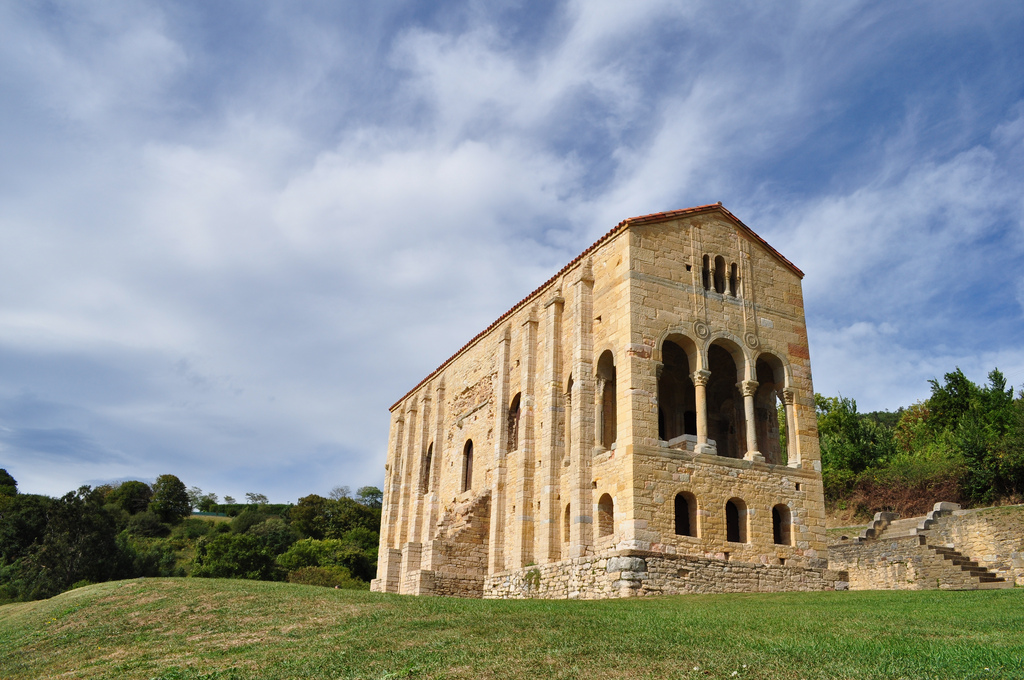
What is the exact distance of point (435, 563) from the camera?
26328 millimetres

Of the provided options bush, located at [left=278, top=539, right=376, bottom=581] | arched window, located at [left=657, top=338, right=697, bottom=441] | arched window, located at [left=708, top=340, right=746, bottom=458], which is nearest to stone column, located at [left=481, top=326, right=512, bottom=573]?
arched window, located at [left=657, top=338, right=697, bottom=441]

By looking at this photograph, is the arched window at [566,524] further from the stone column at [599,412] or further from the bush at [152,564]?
the bush at [152,564]

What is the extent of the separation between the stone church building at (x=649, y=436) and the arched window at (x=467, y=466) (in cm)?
153

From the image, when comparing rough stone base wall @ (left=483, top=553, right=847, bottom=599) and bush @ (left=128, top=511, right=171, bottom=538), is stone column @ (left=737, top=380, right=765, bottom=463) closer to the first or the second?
rough stone base wall @ (left=483, top=553, right=847, bottom=599)

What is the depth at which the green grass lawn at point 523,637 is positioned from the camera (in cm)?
927

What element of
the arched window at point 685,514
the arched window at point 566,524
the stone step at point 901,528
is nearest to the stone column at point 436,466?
the arched window at point 566,524

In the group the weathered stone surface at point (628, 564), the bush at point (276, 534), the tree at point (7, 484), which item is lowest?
the weathered stone surface at point (628, 564)

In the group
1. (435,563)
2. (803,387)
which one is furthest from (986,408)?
(435,563)

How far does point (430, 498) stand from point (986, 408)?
2648 centimetres

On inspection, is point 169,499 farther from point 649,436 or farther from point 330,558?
point 649,436

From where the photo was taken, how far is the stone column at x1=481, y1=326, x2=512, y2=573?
25.4m

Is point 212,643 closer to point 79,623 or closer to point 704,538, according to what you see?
point 79,623

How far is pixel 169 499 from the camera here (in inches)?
2928

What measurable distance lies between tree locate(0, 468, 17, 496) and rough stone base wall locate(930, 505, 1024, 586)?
66748 mm
